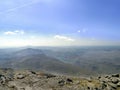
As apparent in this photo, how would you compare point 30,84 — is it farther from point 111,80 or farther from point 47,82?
point 111,80

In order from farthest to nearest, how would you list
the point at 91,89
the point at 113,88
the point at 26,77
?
1. the point at 26,77
2. the point at 113,88
3. the point at 91,89

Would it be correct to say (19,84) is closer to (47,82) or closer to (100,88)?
(47,82)

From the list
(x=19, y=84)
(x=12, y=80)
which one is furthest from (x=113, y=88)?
(x=12, y=80)

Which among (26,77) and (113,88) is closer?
(113,88)

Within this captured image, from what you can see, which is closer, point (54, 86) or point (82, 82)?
point (54, 86)

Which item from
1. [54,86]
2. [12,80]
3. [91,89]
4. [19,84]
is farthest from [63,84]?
[12,80]

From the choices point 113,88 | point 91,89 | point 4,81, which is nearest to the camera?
point 91,89

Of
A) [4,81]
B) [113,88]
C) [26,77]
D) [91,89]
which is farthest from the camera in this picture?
Answer: [26,77]

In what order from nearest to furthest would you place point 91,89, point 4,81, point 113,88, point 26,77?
point 91,89
point 113,88
point 4,81
point 26,77
